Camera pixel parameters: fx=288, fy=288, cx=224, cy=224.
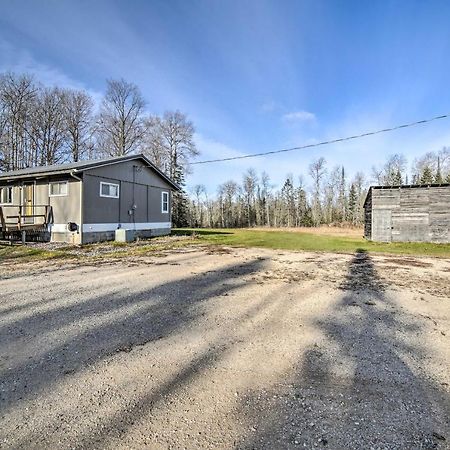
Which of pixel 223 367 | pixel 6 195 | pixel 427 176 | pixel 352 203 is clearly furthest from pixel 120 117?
pixel 427 176

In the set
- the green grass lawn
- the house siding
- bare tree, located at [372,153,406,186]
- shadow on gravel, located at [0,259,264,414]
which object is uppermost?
bare tree, located at [372,153,406,186]

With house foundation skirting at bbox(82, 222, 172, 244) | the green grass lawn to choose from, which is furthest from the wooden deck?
the green grass lawn

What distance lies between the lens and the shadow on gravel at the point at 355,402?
67.1 inches

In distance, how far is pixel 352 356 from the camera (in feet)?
9.27

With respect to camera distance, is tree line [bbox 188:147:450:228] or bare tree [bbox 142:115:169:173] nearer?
bare tree [bbox 142:115:169:173]

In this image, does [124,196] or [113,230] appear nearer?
[113,230]

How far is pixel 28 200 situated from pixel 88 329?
47.2 ft

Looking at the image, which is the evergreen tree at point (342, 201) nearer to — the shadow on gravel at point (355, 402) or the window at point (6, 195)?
the window at point (6, 195)

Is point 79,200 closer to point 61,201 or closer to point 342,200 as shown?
point 61,201

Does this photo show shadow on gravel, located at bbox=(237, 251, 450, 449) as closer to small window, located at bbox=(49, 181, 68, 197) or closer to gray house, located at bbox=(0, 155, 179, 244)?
gray house, located at bbox=(0, 155, 179, 244)

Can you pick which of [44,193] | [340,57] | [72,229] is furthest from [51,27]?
[340,57]

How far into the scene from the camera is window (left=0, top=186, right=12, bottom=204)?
1570cm

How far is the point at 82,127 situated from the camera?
103 ft

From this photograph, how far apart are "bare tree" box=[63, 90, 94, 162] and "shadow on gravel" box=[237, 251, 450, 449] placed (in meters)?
34.1
